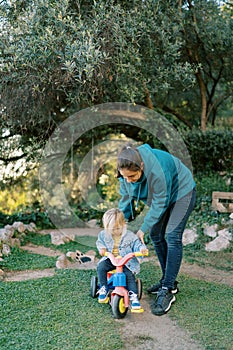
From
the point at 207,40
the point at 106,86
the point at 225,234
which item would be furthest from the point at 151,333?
the point at 207,40

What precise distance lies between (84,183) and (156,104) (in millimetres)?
2214

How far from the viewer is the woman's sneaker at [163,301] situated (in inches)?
147

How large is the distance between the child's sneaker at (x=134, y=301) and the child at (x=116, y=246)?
1.6 inches

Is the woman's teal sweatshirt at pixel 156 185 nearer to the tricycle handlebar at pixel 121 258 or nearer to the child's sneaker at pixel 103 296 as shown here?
the tricycle handlebar at pixel 121 258

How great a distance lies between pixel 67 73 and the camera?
537cm

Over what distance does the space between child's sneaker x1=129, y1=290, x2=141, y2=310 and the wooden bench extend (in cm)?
351

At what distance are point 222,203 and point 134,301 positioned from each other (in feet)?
12.3

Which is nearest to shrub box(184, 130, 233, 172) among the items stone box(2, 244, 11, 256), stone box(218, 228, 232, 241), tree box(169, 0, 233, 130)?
tree box(169, 0, 233, 130)

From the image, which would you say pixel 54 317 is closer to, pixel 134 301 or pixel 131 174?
pixel 134 301

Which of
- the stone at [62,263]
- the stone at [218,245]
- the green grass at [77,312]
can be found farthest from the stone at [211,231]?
the stone at [62,263]

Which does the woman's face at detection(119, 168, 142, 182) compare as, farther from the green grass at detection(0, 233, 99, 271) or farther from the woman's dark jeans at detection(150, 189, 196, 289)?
the green grass at detection(0, 233, 99, 271)

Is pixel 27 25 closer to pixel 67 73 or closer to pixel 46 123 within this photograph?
pixel 67 73

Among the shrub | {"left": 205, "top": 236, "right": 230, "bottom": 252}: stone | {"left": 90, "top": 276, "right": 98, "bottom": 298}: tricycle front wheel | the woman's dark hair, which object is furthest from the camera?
the shrub

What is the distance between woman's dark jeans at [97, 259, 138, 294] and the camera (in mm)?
3820
